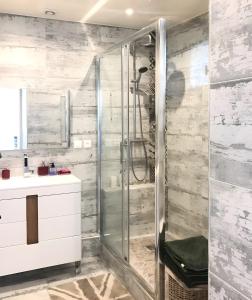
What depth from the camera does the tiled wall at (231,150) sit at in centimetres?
88

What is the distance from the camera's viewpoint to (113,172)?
10.2 feet

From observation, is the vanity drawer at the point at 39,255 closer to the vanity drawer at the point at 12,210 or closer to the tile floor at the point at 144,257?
the vanity drawer at the point at 12,210

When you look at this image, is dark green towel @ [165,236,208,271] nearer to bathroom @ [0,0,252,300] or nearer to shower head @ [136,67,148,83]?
bathroom @ [0,0,252,300]

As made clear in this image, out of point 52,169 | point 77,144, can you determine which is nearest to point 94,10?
point 77,144

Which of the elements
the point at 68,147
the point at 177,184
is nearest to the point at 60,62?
the point at 68,147

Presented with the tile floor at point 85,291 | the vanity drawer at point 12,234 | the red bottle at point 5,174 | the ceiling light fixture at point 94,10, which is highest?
the ceiling light fixture at point 94,10

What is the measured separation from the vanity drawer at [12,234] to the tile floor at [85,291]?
439 millimetres

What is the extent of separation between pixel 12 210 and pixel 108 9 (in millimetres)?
1915

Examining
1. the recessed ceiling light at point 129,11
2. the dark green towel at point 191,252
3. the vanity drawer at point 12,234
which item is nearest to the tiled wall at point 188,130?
the recessed ceiling light at point 129,11

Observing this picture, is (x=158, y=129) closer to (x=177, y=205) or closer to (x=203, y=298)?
(x=203, y=298)

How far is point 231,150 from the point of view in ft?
3.10

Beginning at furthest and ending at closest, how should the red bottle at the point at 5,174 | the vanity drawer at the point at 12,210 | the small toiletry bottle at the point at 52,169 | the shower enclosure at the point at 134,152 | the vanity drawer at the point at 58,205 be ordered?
the small toiletry bottle at the point at 52,169 < the red bottle at the point at 5,174 < the vanity drawer at the point at 58,205 < the vanity drawer at the point at 12,210 < the shower enclosure at the point at 134,152

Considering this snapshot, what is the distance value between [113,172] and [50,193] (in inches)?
25.9

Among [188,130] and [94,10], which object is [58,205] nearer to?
[188,130]
